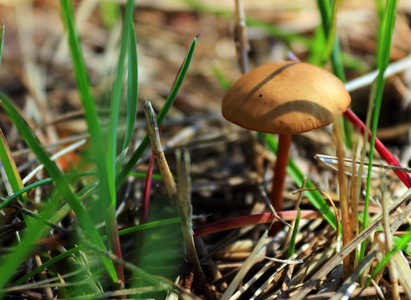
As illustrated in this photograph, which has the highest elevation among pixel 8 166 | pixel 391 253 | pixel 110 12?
pixel 110 12

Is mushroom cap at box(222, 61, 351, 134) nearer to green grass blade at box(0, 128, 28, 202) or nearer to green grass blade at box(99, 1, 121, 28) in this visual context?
green grass blade at box(0, 128, 28, 202)

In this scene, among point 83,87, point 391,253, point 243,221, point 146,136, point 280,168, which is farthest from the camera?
point 280,168

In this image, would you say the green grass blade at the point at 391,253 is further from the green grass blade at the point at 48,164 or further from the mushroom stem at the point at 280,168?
the green grass blade at the point at 48,164

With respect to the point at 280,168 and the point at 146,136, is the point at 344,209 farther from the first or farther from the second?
the point at 146,136

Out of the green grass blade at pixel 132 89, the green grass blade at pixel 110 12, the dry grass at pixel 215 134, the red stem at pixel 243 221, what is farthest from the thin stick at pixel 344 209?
the green grass blade at pixel 110 12

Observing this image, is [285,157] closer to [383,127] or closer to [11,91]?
[383,127]

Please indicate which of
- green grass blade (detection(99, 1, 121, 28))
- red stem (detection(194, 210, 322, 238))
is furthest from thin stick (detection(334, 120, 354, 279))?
green grass blade (detection(99, 1, 121, 28))

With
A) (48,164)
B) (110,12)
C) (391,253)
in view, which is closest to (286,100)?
(391,253)
